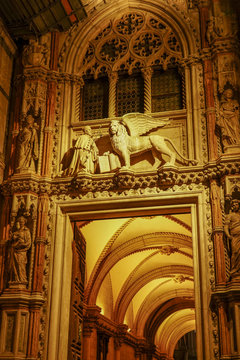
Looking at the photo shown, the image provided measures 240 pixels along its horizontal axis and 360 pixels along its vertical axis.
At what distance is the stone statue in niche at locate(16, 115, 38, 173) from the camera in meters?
11.3

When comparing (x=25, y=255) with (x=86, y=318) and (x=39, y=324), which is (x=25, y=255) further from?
(x=86, y=318)

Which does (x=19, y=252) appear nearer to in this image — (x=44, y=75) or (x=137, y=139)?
(x=137, y=139)

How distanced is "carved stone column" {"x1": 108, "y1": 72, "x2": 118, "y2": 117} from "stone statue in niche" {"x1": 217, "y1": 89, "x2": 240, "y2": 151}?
2.49 metres

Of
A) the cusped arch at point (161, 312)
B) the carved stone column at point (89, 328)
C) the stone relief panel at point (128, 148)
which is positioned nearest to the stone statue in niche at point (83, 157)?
the stone relief panel at point (128, 148)

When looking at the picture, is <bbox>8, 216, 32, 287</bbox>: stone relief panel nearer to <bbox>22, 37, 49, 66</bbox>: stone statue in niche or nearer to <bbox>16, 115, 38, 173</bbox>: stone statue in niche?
<bbox>16, 115, 38, 173</bbox>: stone statue in niche

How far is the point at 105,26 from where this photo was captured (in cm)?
1306

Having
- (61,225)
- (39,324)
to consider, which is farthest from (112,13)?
(39,324)

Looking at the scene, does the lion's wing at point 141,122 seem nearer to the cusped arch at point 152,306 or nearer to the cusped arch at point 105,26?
the cusped arch at point 105,26

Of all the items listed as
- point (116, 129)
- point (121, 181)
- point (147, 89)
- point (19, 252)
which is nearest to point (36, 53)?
point (147, 89)

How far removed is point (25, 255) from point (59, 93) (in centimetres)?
375

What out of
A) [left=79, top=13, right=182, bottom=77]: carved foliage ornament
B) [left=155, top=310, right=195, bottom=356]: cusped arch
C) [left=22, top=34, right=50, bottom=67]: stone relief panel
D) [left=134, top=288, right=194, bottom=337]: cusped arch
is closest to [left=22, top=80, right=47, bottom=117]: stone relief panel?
[left=22, top=34, right=50, bottom=67]: stone relief panel

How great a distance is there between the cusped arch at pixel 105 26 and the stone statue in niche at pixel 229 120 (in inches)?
73.9

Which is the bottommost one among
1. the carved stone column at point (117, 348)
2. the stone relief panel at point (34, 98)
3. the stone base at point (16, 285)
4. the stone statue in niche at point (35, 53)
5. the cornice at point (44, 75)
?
the stone base at point (16, 285)

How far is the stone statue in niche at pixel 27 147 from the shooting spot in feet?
37.0
